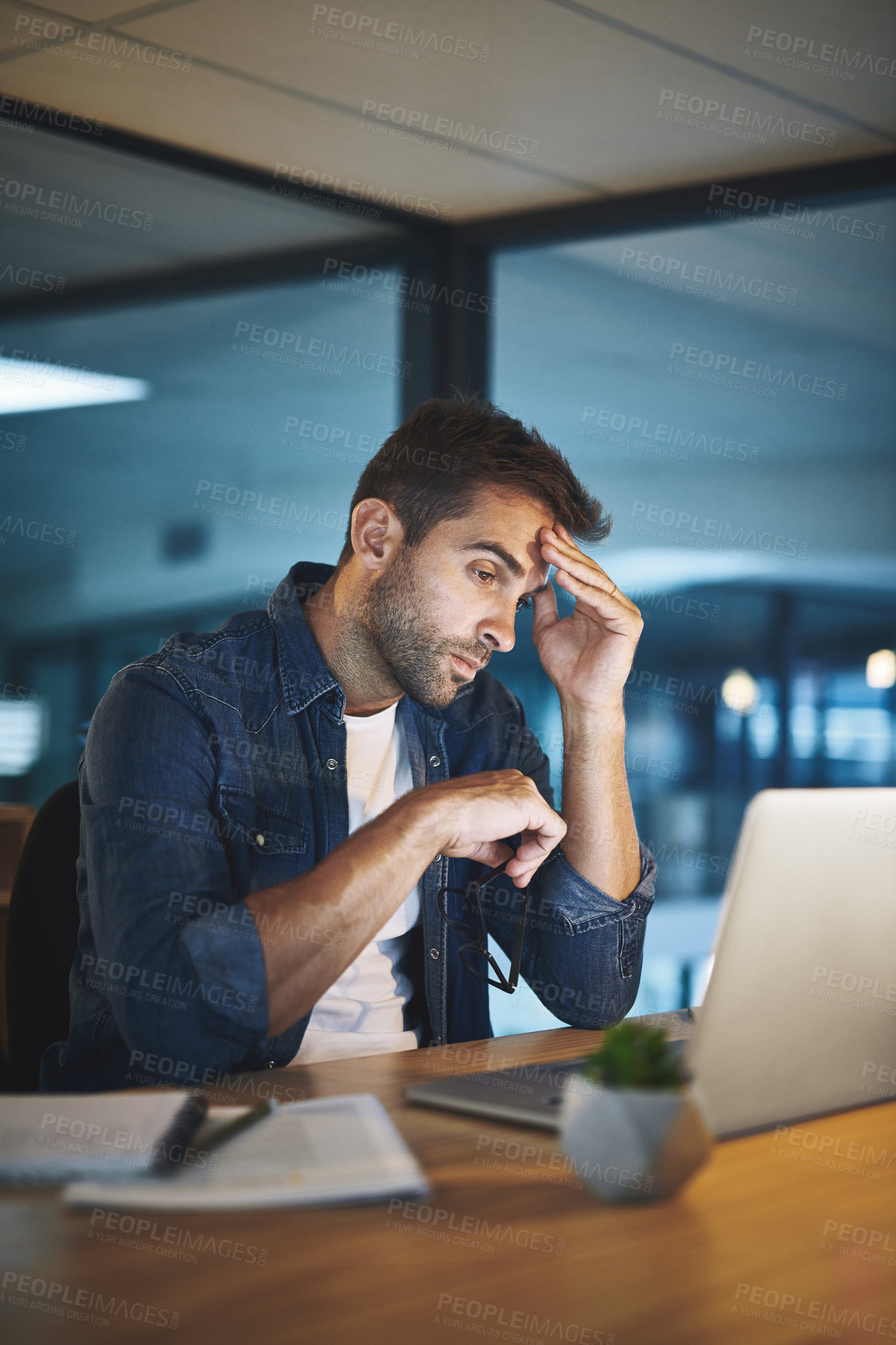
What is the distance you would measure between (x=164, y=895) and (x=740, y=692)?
2270 mm

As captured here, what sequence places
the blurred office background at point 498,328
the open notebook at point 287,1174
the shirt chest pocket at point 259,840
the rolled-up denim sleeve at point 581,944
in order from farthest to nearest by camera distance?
the blurred office background at point 498,328 → the rolled-up denim sleeve at point 581,944 → the shirt chest pocket at point 259,840 → the open notebook at point 287,1174

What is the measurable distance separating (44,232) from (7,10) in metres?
0.51

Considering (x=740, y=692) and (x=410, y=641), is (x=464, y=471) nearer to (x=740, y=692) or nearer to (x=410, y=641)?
(x=410, y=641)

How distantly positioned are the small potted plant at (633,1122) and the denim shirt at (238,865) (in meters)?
0.47

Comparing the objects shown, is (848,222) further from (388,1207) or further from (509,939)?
(388,1207)

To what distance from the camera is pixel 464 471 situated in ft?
5.96

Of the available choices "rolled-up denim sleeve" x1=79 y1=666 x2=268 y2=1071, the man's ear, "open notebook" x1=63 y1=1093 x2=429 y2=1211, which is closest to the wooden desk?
"open notebook" x1=63 y1=1093 x2=429 y2=1211

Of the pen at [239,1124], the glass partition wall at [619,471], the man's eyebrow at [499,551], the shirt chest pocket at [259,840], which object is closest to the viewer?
the pen at [239,1124]

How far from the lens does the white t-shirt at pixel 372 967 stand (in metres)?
1.57

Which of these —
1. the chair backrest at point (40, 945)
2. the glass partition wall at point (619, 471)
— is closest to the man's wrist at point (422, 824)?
the chair backrest at point (40, 945)

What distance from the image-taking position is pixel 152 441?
2.98 m

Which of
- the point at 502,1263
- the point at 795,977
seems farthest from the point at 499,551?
the point at 502,1263

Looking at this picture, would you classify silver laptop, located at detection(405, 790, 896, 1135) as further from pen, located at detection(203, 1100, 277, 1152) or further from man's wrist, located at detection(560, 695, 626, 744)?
man's wrist, located at detection(560, 695, 626, 744)

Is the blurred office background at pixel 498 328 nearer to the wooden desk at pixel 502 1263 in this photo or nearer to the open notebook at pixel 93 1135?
the open notebook at pixel 93 1135
